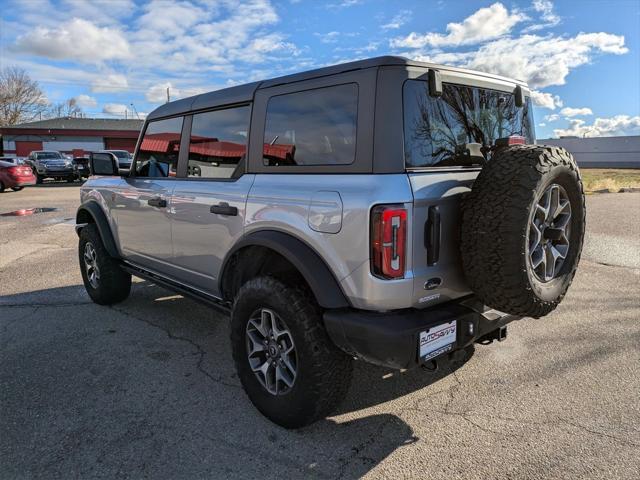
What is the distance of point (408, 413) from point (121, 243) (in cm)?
325

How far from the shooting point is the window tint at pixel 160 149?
13.1 ft

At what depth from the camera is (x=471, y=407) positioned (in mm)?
3080

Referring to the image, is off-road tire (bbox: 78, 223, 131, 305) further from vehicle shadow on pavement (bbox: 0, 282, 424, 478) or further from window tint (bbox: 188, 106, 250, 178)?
window tint (bbox: 188, 106, 250, 178)

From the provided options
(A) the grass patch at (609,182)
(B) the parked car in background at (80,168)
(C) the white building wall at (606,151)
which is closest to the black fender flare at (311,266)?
(A) the grass patch at (609,182)

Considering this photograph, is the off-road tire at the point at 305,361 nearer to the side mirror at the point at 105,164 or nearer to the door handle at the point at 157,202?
the door handle at the point at 157,202

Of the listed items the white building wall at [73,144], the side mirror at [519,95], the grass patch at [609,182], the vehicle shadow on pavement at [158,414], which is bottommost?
the vehicle shadow on pavement at [158,414]

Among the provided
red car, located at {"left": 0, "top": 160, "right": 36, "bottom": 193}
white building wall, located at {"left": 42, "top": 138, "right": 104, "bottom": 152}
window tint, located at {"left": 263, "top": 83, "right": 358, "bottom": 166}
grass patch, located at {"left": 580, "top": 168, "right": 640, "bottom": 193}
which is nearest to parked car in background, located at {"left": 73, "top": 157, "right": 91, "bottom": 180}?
red car, located at {"left": 0, "top": 160, "right": 36, "bottom": 193}

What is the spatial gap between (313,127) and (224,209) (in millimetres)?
880

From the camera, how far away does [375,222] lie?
7.66ft

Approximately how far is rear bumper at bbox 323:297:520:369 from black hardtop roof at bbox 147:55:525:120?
1313 millimetres

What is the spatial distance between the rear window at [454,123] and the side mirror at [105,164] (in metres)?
3.12

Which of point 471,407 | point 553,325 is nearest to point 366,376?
point 471,407

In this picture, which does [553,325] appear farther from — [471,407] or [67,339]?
[67,339]

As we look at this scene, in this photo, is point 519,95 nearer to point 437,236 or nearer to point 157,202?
point 437,236
